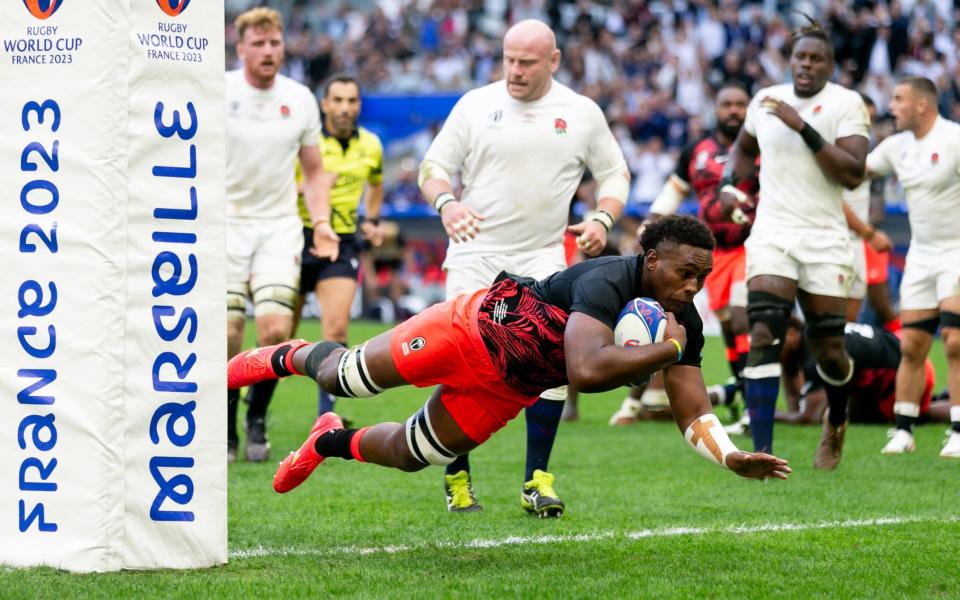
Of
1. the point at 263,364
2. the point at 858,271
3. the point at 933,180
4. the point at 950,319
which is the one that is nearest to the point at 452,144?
the point at 263,364

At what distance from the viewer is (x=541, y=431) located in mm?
7398

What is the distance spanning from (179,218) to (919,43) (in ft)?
73.1

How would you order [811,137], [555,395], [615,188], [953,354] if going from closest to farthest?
1. [555,395]
2. [615,188]
3. [811,137]
4. [953,354]

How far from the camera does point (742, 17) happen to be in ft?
91.8

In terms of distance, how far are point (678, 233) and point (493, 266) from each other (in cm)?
229

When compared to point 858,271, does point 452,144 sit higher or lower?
higher

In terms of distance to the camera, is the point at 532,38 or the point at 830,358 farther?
the point at 830,358

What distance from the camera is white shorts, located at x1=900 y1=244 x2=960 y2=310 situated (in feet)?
31.8

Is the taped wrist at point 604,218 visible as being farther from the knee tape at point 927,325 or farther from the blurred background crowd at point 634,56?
the blurred background crowd at point 634,56

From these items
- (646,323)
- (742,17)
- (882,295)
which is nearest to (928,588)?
(646,323)

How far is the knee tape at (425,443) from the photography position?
240 inches

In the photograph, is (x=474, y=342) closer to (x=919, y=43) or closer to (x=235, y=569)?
(x=235, y=569)

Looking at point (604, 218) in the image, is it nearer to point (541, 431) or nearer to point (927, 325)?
point (541, 431)

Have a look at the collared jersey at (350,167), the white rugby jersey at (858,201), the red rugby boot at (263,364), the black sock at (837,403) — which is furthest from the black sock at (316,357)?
the white rugby jersey at (858,201)
